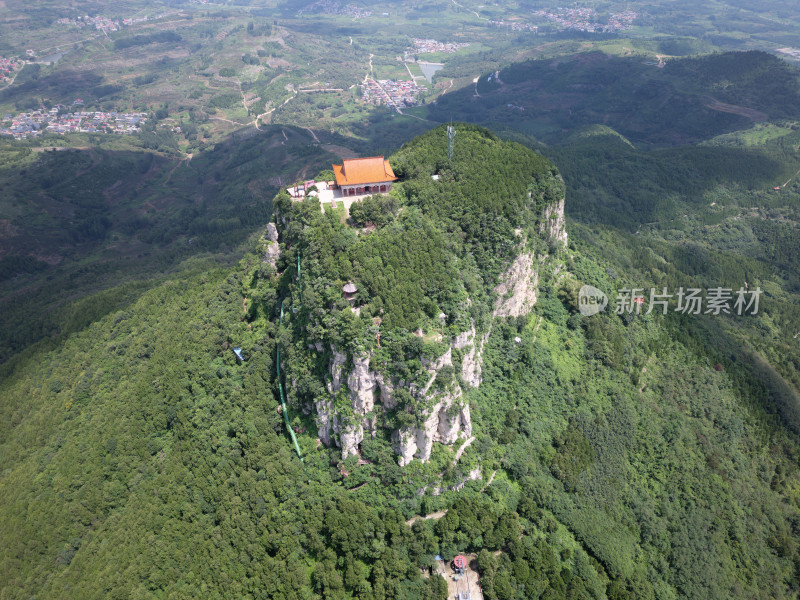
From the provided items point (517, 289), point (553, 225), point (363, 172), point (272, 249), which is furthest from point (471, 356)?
point (553, 225)

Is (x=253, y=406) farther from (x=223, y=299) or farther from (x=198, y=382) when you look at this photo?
(x=223, y=299)

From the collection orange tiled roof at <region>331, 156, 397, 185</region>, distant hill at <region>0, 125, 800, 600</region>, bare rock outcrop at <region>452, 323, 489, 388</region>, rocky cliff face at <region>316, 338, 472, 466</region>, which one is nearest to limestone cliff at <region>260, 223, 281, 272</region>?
distant hill at <region>0, 125, 800, 600</region>

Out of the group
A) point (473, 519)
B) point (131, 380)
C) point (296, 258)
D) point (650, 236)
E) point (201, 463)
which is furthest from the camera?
point (650, 236)

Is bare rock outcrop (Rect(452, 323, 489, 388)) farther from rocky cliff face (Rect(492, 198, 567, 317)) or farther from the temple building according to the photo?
the temple building

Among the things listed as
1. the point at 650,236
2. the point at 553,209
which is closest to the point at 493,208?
the point at 553,209

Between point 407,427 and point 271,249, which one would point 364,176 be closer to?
point 271,249

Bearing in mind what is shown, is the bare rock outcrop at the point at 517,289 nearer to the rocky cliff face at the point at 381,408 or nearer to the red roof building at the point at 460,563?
the rocky cliff face at the point at 381,408

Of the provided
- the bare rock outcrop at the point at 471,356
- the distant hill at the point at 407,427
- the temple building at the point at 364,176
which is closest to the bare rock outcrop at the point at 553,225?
the distant hill at the point at 407,427
